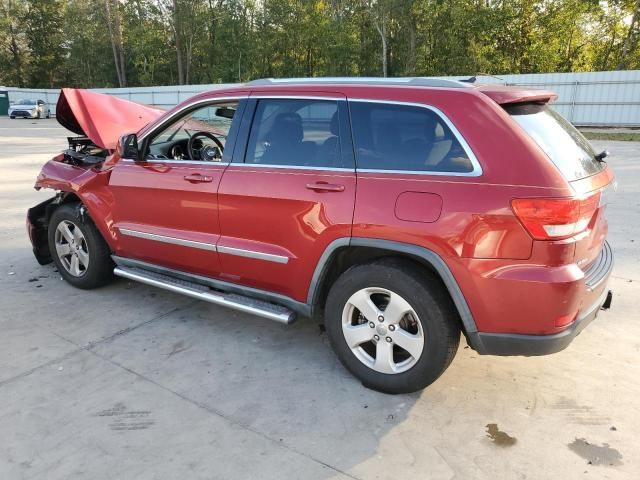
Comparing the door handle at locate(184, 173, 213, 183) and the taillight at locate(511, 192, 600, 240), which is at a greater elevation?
the door handle at locate(184, 173, 213, 183)

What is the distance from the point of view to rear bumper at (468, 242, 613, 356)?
2725 mm

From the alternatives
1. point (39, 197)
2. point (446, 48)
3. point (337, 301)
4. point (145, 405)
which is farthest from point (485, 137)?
point (446, 48)

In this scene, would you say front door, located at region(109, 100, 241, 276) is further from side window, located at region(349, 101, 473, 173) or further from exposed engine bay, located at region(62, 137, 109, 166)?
side window, located at region(349, 101, 473, 173)

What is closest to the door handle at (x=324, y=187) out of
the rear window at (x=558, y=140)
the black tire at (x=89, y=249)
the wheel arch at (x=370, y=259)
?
the wheel arch at (x=370, y=259)

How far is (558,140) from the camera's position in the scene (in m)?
3.01

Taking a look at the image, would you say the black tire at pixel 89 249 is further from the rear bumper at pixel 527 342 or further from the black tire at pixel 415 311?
the rear bumper at pixel 527 342

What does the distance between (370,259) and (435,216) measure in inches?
21.6

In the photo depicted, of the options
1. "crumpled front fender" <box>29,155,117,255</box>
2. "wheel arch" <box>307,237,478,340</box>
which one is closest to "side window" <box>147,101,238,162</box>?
"crumpled front fender" <box>29,155,117,255</box>

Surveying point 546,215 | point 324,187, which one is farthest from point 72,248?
point 546,215

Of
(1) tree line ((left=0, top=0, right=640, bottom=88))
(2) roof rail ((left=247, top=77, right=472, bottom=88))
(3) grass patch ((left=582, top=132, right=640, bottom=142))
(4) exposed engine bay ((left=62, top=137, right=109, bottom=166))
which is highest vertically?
(1) tree line ((left=0, top=0, right=640, bottom=88))

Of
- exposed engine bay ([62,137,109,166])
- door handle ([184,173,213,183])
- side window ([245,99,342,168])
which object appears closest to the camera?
side window ([245,99,342,168])

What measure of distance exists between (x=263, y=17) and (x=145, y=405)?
159 feet

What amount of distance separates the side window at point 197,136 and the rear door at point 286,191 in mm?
362

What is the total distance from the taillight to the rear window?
8.5 inches
